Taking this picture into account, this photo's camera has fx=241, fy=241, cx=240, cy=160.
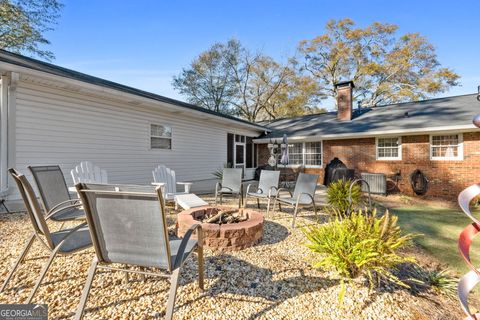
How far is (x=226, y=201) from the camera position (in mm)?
7012

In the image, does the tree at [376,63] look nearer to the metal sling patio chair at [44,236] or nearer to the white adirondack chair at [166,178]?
the white adirondack chair at [166,178]

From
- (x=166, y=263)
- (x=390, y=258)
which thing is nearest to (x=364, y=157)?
(x=390, y=258)

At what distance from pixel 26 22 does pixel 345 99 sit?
61.0 ft

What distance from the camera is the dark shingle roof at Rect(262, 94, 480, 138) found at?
884cm

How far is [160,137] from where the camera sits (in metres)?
8.49

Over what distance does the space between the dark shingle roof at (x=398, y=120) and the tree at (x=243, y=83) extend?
390 inches

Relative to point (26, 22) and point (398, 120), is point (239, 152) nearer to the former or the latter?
point (398, 120)

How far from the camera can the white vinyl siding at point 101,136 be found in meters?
5.47

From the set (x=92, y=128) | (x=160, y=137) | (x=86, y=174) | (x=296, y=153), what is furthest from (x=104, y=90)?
(x=296, y=153)

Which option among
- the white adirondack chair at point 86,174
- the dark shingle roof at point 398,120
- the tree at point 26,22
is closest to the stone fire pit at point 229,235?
the white adirondack chair at point 86,174

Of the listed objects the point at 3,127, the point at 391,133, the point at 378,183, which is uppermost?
the point at 391,133

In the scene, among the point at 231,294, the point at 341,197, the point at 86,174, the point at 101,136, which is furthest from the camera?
the point at 101,136

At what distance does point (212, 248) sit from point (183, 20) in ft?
38.6

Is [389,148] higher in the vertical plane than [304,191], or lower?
higher
